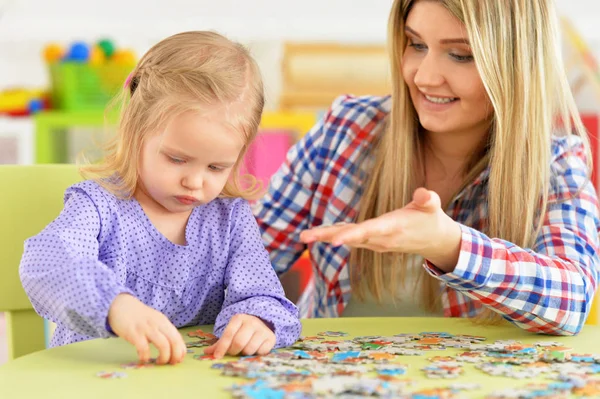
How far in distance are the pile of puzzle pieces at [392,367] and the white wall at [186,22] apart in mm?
3101

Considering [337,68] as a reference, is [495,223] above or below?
Answer: below

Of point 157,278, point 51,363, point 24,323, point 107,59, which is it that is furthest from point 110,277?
point 107,59

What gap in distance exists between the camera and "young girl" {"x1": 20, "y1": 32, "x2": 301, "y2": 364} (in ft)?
4.31

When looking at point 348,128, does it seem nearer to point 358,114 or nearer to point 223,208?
point 358,114

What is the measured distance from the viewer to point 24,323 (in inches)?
63.8

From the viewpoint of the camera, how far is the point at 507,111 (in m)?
1.64

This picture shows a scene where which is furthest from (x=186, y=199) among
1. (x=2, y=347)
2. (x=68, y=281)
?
(x=2, y=347)

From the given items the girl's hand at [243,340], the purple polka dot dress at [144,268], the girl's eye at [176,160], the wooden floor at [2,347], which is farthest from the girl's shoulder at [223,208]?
the wooden floor at [2,347]

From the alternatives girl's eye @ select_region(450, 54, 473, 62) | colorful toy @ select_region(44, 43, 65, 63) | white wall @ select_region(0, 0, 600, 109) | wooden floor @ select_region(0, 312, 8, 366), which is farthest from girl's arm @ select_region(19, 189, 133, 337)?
white wall @ select_region(0, 0, 600, 109)

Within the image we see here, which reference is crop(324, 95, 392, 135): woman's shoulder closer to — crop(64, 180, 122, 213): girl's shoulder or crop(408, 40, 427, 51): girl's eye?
crop(408, 40, 427, 51): girl's eye

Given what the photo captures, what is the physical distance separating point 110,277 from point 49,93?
3.15 meters

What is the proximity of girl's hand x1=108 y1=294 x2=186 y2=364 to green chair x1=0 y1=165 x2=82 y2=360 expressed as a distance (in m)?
0.49

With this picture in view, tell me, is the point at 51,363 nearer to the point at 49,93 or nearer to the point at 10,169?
the point at 10,169

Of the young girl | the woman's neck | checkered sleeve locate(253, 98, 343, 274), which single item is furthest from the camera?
checkered sleeve locate(253, 98, 343, 274)
